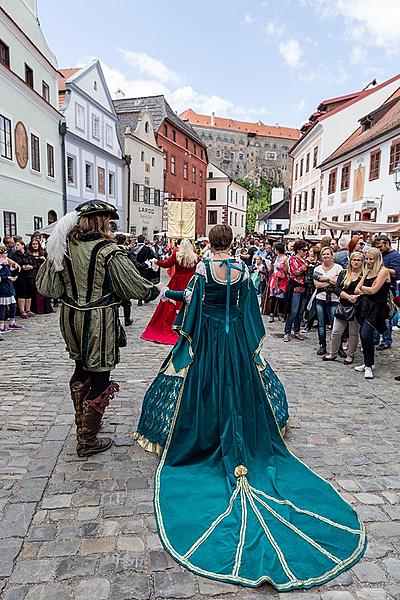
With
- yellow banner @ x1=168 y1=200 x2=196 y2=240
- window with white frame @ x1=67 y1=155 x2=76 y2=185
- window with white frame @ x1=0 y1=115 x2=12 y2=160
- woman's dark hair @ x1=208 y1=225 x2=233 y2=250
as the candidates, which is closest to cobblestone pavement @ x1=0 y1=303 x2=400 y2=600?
woman's dark hair @ x1=208 y1=225 x2=233 y2=250

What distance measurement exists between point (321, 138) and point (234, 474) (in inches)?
1084

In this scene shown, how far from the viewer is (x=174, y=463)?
3.48 metres

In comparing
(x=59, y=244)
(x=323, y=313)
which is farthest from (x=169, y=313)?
(x=59, y=244)

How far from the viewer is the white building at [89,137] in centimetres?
2167

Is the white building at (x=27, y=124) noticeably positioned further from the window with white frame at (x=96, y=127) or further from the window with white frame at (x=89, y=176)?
the window with white frame at (x=96, y=127)

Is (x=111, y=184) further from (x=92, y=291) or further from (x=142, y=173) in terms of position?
(x=92, y=291)

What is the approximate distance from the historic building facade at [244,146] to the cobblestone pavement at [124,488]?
3495 inches

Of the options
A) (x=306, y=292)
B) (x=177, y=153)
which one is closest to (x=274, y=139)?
(x=177, y=153)

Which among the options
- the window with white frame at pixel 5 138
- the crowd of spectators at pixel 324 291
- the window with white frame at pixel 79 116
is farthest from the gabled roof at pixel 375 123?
the window with white frame at pixel 5 138

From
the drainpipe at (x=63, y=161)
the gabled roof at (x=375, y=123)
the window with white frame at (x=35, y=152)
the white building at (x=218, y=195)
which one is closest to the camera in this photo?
the window with white frame at (x=35, y=152)

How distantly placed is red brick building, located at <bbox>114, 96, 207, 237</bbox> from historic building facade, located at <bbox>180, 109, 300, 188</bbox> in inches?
1679

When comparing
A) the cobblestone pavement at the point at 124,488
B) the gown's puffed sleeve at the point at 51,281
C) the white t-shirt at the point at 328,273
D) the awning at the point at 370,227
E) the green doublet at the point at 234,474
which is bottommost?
the cobblestone pavement at the point at 124,488

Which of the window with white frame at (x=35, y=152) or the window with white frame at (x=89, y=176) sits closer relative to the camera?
the window with white frame at (x=35, y=152)

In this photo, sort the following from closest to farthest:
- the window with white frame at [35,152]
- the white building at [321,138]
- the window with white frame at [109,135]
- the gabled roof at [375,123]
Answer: the window with white frame at [35,152] < the gabled roof at [375,123] < the white building at [321,138] < the window with white frame at [109,135]
